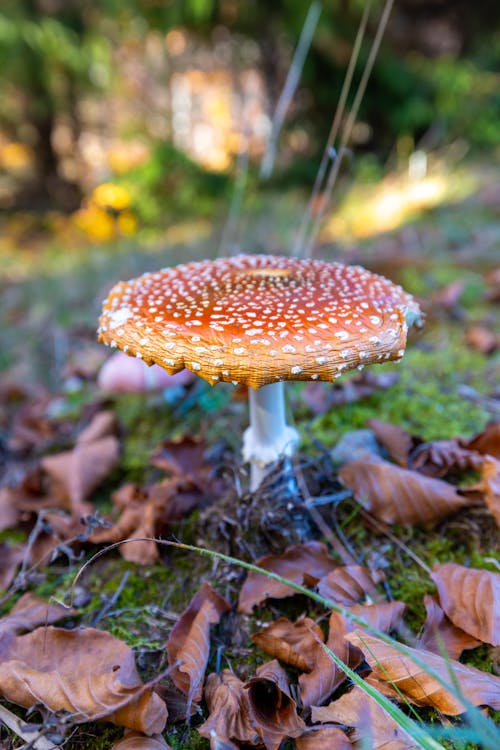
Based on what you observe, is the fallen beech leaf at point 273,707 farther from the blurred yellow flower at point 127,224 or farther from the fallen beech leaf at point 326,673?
the blurred yellow flower at point 127,224

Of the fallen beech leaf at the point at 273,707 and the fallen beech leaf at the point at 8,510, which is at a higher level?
the fallen beech leaf at the point at 8,510

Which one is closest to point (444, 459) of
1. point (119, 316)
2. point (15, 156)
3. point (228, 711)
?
point (228, 711)

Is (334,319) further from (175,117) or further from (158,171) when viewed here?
(175,117)

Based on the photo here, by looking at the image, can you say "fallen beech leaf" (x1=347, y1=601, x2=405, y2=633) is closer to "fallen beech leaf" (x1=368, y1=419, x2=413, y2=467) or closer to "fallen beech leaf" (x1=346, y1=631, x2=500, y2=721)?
"fallen beech leaf" (x1=346, y1=631, x2=500, y2=721)

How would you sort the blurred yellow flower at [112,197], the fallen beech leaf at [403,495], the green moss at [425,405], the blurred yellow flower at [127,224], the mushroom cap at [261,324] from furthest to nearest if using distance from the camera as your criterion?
the blurred yellow flower at [127,224] < the blurred yellow flower at [112,197] < the green moss at [425,405] < the fallen beech leaf at [403,495] < the mushroom cap at [261,324]

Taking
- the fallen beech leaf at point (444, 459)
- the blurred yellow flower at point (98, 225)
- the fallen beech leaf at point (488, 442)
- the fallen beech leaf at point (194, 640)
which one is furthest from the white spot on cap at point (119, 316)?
the blurred yellow flower at point (98, 225)

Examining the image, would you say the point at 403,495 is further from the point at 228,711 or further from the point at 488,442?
the point at 228,711

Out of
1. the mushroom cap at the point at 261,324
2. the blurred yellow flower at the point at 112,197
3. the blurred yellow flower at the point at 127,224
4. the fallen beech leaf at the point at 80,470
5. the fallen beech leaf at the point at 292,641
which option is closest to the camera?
the mushroom cap at the point at 261,324
